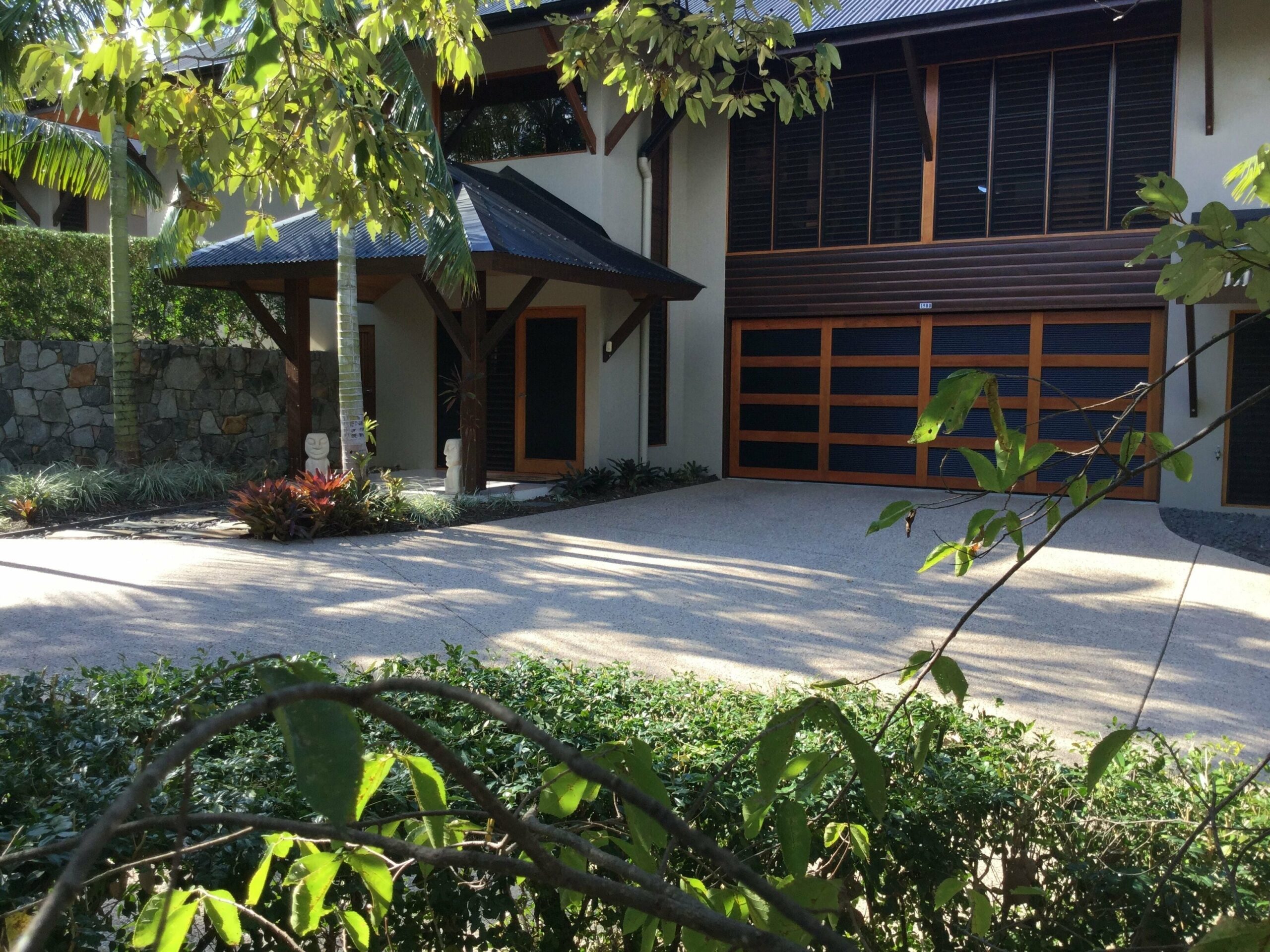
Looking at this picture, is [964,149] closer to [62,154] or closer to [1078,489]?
[62,154]

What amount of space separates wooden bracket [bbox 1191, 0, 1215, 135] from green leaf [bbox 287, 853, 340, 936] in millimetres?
12690

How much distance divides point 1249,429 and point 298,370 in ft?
36.4

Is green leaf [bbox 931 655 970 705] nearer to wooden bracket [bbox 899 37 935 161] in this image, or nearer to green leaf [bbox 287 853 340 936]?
green leaf [bbox 287 853 340 936]

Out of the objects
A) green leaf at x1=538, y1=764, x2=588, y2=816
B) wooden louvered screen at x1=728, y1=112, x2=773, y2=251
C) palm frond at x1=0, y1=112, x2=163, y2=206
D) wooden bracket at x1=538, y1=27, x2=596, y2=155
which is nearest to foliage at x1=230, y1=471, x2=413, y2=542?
palm frond at x1=0, y1=112, x2=163, y2=206

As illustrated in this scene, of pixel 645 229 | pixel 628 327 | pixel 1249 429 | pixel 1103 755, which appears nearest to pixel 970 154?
→ pixel 645 229

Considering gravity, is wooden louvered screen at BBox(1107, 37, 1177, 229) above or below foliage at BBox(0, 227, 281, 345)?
above

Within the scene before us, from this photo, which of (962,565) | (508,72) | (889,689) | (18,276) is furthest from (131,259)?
(962,565)

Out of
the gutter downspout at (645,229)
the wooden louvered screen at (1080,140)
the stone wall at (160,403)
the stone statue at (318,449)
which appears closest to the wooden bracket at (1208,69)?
the wooden louvered screen at (1080,140)

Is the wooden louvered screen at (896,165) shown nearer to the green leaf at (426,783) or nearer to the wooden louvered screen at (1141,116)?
the wooden louvered screen at (1141,116)

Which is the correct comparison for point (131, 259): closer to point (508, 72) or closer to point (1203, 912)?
point (508, 72)

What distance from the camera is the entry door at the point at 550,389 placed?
13578 millimetres

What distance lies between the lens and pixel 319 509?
30.3 ft

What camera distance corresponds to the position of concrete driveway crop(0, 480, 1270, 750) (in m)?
5.21

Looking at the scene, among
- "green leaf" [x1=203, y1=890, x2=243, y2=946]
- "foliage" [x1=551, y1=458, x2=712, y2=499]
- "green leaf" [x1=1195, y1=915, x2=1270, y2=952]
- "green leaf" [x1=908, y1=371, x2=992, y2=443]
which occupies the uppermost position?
"green leaf" [x1=908, y1=371, x2=992, y2=443]
